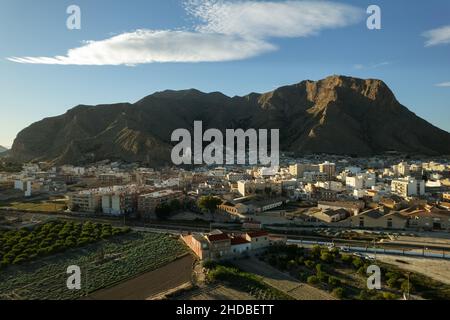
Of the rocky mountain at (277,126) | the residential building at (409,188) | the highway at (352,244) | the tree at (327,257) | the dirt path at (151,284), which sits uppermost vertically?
the rocky mountain at (277,126)

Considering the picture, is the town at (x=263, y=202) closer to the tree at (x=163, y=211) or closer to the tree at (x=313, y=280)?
the tree at (x=163, y=211)

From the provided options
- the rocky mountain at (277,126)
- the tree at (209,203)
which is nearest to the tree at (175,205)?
the tree at (209,203)

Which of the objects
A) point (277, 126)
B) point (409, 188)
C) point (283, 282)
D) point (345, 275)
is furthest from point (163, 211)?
point (277, 126)

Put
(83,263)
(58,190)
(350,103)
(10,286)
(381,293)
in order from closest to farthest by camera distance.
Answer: (381,293)
(10,286)
(83,263)
(58,190)
(350,103)

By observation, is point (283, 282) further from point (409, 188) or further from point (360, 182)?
point (360, 182)

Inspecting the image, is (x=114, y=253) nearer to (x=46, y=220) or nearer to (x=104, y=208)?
(x=46, y=220)

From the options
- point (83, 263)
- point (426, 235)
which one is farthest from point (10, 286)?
point (426, 235)
